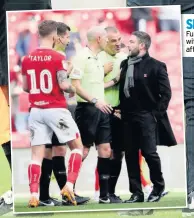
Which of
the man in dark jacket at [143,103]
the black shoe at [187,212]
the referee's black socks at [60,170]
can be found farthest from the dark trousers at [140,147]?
the referee's black socks at [60,170]

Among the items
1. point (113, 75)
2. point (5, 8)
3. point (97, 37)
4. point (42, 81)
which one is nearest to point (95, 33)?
point (97, 37)

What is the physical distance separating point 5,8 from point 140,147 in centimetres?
76

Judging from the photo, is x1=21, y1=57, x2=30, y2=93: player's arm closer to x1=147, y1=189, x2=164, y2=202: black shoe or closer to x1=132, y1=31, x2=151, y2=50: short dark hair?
x1=132, y1=31, x2=151, y2=50: short dark hair

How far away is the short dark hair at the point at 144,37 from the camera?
2.83 meters

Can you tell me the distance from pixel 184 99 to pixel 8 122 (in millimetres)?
733

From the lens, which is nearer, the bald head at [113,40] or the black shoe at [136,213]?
the bald head at [113,40]

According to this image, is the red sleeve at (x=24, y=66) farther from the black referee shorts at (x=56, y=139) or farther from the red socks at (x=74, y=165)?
the red socks at (x=74, y=165)

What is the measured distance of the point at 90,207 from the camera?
9.50ft

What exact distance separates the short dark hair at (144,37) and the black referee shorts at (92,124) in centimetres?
31

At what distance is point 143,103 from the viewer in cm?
285

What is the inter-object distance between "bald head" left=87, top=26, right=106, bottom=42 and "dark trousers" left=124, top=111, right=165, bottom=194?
326 mm

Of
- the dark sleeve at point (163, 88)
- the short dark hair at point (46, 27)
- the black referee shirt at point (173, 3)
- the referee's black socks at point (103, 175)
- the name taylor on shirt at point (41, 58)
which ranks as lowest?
the referee's black socks at point (103, 175)

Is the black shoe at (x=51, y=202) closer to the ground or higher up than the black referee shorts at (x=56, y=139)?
closer to the ground

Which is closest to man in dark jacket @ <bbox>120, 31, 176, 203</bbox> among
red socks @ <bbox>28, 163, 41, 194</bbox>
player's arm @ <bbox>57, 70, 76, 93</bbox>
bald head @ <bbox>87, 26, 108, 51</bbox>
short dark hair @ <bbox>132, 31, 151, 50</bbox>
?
short dark hair @ <bbox>132, 31, 151, 50</bbox>
